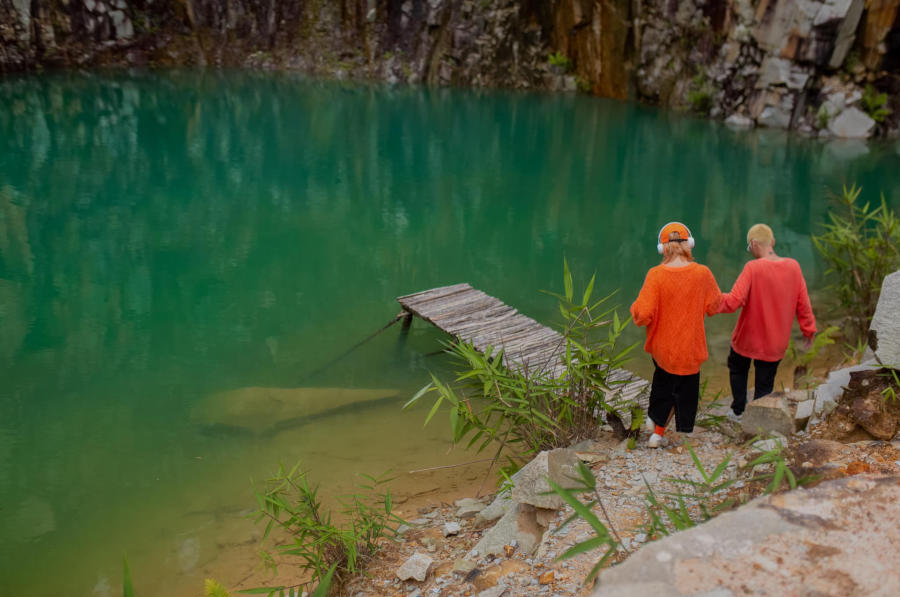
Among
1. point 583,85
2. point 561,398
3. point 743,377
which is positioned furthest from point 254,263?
point 583,85

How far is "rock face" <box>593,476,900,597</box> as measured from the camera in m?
1.95

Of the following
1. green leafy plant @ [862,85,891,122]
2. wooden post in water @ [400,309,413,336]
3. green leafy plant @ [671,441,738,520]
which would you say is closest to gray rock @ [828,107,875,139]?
green leafy plant @ [862,85,891,122]

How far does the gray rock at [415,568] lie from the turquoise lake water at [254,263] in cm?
140

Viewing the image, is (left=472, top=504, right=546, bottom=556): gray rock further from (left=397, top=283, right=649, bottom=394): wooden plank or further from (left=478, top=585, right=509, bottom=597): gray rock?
(left=397, top=283, right=649, bottom=394): wooden plank

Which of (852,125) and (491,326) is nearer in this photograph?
(491,326)

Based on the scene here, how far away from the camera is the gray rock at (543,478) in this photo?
3.56 meters

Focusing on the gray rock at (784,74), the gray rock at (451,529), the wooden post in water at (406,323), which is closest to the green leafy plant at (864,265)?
the wooden post in water at (406,323)

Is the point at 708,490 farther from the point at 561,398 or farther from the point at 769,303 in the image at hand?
the point at 769,303

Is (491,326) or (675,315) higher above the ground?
(675,315)

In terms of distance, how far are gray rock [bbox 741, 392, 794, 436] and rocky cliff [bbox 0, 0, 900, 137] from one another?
19.8 metres

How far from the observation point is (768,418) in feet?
13.6

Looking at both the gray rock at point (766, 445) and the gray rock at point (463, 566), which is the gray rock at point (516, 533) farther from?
the gray rock at point (766, 445)

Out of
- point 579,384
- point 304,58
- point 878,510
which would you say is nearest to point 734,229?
point 579,384

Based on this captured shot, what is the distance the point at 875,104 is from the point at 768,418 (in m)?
20.7
